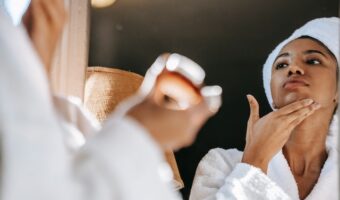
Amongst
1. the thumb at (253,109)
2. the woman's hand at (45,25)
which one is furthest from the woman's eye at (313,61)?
the woman's hand at (45,25)

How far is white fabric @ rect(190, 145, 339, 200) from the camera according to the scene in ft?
2.28

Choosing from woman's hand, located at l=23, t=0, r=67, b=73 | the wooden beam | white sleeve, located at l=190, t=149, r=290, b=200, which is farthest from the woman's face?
woman's hand, located at l=23, t=0, r=67, b=73

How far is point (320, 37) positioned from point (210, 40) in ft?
0.60

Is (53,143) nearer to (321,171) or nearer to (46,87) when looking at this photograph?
(46,87)

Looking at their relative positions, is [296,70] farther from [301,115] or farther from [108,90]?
[108,90]

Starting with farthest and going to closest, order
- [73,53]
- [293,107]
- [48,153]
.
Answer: [293,107]
[73,53]
[48,153]

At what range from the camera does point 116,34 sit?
726 millimetres

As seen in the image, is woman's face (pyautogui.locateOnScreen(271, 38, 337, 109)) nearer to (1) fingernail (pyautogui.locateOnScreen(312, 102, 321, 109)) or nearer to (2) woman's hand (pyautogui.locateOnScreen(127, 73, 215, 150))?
(1) fingernail (pyautogui.locateOnScreen(312, 102, 321, 109))

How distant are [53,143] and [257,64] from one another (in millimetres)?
567

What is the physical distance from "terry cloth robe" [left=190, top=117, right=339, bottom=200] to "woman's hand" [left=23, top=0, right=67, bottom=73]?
0.43m

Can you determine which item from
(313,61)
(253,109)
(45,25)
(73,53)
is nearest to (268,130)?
(253,109)

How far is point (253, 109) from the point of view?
2.46 feet

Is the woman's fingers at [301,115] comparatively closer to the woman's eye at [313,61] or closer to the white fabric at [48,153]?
the woman's eye at [313,61]

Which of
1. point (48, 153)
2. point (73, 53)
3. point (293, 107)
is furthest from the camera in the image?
point (293, 107)
